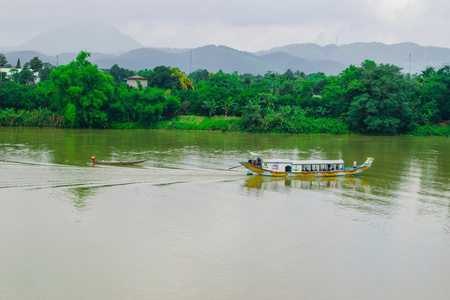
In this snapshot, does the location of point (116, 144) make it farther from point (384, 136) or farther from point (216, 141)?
point (384, 136)

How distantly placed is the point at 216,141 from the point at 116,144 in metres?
8.29

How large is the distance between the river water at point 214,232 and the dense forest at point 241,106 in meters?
23.3

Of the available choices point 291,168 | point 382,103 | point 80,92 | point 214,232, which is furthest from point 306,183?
point 80,92

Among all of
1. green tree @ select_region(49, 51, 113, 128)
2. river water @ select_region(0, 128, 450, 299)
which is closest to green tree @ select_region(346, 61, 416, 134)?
river water @ select_region(0, 128, 450, 299)

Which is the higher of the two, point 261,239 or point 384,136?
point 384,136

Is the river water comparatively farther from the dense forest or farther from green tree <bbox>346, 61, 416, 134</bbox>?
the dense forest

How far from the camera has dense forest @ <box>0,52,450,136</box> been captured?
48406 millimetres

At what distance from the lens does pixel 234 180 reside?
22172mm

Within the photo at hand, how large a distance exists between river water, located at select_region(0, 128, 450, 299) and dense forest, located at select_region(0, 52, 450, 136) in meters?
23.3

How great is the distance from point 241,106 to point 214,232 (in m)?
38.2

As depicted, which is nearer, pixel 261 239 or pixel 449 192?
pixel 261 239

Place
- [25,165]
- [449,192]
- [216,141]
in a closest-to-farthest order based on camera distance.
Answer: [449,192] < [25,165] < [216,141]

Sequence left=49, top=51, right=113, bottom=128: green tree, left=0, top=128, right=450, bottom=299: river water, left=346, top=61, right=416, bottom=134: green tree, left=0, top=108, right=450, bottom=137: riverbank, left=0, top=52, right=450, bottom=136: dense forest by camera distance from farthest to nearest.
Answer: left=0, top=108, right=450, bottom=137: riverbank → left=0, top=52, right=450, bottom=136: dense forest → left=346, top=61, right=416, bottom=134: green tree → left=49, top=51, right=113, bottom=128: green tree → left=0, top=128, right=450, bottom=299: river water

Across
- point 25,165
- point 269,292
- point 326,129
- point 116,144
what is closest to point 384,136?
point 326,129
